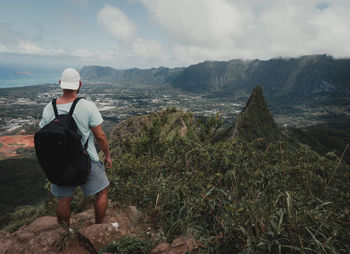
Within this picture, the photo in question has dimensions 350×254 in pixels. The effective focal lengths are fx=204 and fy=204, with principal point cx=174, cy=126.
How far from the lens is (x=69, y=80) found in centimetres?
307

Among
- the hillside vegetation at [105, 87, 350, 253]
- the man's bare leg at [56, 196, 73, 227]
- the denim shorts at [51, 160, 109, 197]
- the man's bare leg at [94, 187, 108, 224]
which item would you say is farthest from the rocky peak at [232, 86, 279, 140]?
the man's bare leg at [56, 196, 73, 227]

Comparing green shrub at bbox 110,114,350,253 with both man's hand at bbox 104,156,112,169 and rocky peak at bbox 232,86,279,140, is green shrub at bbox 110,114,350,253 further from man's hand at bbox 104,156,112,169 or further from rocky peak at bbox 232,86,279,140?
rocky peak at bbox 232,86,279,140

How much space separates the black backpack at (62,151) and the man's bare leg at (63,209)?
1.66 feet

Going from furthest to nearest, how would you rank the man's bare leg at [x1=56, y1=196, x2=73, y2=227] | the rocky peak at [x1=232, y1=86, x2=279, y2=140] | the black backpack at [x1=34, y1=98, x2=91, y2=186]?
the rocky peak at [x1=232, y1=86, x2=279, y2=140] → the man's bare leg at [x1=56, y1=196, x2=73, y2=227] → the black backpack at [x1=34, y1=98, x2=91, y2=186]

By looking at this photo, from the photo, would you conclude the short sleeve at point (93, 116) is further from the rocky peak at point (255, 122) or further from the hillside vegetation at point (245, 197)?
the rocky peak at point (255, 122)

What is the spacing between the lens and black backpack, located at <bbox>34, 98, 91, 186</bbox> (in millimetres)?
2623

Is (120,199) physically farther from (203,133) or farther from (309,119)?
(309,119)

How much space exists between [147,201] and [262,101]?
44008 millimetres

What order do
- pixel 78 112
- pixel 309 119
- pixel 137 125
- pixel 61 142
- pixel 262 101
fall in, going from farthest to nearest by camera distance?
pixel 309 119
pixel 262 101
pixel 137 125
pixel 78 112
pixel 61 142

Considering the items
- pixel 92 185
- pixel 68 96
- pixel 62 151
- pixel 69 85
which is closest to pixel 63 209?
pixel 92 185

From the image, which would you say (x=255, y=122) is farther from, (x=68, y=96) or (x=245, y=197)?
(x=68, y=96)

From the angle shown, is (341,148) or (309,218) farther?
(341,148)

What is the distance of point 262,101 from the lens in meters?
42.9

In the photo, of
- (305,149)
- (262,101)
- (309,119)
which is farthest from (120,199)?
(309,119)
